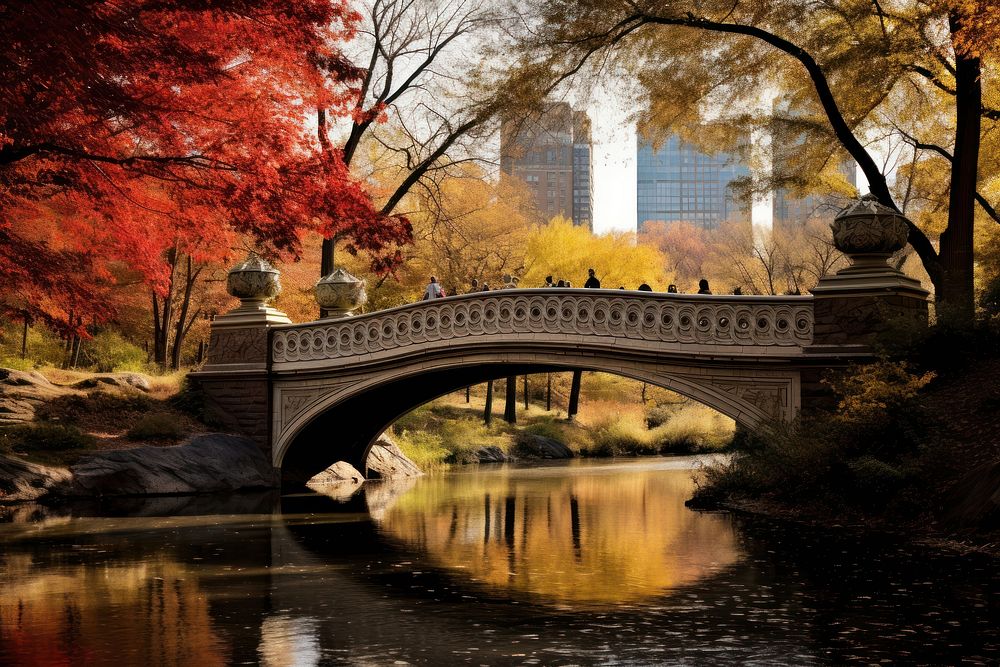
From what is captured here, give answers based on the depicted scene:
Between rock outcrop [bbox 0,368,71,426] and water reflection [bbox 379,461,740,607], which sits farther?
rock outcrop [bbox 0,368,71,426]

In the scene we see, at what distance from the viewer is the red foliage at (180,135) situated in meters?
12.6

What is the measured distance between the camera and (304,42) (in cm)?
1476

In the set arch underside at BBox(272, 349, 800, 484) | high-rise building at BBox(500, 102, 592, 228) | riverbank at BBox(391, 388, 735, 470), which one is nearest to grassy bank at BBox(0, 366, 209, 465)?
arch underside at BBox(272, 349, 800, 484)

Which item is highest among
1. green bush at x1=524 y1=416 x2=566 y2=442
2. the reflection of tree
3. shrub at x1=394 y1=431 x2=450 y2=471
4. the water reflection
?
green bush at x1=524 y1=416 x2=566 y2=442

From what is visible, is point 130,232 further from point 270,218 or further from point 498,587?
point 498,587

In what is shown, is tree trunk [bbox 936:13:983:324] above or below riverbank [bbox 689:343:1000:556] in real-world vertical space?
above

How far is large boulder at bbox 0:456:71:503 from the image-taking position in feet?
54.2

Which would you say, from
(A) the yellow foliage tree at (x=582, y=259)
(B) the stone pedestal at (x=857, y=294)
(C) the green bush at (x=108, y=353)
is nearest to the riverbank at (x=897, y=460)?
(B) the stone pedestal at (x=857, y=294)

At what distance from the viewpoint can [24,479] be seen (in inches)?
659

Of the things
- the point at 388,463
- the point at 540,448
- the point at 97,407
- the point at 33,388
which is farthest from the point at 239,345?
the point at 540,448

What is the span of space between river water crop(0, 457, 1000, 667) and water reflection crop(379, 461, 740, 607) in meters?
0.05

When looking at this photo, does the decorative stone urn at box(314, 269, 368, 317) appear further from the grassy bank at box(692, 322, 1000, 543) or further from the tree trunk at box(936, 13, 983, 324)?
the tree trunk at box(936, 13, 983, 324)

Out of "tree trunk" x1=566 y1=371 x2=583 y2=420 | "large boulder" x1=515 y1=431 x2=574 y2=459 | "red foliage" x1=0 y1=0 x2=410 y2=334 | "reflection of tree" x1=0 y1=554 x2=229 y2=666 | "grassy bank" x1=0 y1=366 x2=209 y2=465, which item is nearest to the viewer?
"reflection of tree" x1=0 y1=554 x2=229 y2=666

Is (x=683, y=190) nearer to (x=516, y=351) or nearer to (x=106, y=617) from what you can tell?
(x=516, y=351)
